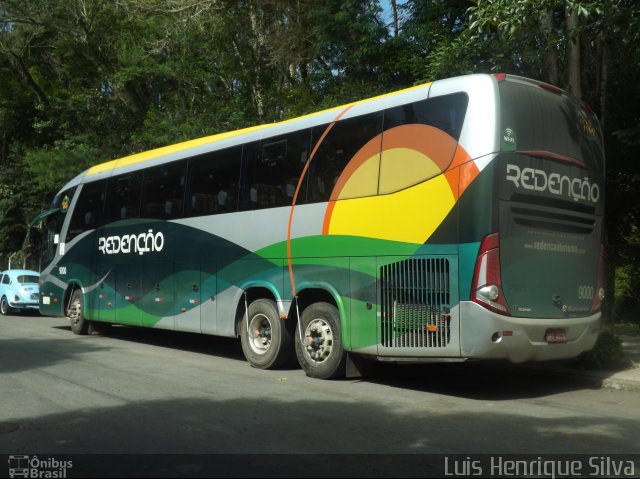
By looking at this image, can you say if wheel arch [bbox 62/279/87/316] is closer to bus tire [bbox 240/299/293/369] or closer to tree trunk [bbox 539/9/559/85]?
bus tire [bbox 240/299/293/369]

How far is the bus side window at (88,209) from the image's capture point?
50.1ft

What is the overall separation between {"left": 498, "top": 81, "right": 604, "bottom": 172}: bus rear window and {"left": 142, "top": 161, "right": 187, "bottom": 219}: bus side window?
6.39 m

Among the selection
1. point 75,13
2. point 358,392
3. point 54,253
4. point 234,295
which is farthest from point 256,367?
point 75,13

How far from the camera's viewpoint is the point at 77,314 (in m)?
16.3

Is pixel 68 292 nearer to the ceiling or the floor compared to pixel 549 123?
nearer to the floor

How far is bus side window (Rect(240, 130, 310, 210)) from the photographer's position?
1030 centimetres

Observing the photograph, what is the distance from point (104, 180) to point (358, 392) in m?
8.78

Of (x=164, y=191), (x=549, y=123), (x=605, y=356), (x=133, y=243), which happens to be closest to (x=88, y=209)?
(x=133, y=243)

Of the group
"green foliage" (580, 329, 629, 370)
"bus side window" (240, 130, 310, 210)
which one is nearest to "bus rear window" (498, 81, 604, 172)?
"green foliage" (580, 329, 629, 370)

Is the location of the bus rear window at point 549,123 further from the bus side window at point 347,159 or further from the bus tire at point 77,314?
the bus tire at point 77,314

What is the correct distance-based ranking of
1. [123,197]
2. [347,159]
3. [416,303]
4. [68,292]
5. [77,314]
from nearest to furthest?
[416,303], [347,159], [123,197], [77,314], [68,292]

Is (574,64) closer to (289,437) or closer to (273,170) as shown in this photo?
(273,170)

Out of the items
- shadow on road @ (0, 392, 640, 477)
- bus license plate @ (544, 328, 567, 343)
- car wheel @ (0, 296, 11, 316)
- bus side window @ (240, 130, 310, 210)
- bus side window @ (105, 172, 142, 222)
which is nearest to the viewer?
shadow on road @ (0, 392, 640, 477)

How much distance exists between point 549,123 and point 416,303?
9.18ft
